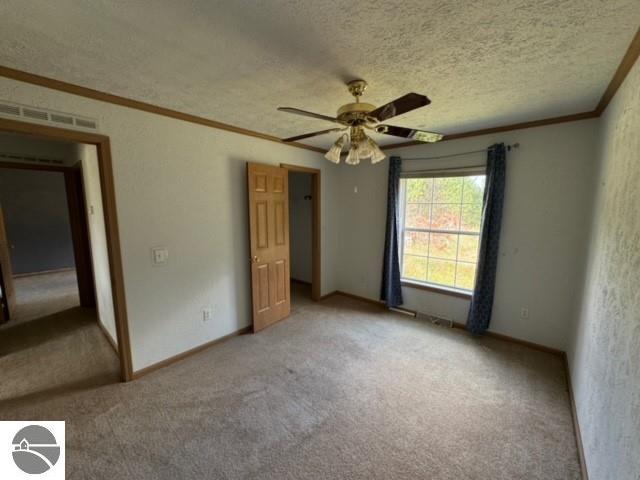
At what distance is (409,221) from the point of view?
379 cm

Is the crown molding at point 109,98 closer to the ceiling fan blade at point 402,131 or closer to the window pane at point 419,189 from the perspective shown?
the ceiling fan blade at point 402,131

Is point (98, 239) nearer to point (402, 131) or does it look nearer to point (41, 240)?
point (402, 131)

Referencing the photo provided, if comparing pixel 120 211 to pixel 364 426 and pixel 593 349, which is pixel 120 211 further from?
pixel 593 349

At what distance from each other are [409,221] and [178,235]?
291cm

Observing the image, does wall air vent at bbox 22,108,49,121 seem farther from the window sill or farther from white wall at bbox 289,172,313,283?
the window sill

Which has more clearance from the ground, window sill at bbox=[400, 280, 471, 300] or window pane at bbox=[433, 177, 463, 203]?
window pane at bbox=[433, 177, 463, 203]

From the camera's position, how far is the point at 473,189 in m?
3.23

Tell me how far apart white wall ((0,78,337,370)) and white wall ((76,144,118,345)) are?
0.51 metres

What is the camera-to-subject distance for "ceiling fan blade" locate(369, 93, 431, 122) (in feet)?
4.26

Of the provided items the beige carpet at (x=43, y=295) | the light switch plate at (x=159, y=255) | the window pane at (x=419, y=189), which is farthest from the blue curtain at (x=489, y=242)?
the beige carpet at (x=43, y=295)

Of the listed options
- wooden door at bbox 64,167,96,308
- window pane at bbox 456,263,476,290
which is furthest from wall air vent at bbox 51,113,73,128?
window pane at bbox 456,263,476,290

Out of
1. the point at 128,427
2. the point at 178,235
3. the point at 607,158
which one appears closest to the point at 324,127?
the point at 178,235

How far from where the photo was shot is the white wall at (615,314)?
1.12 meters

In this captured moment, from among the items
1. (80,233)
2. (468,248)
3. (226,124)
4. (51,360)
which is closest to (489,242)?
(468,248)
